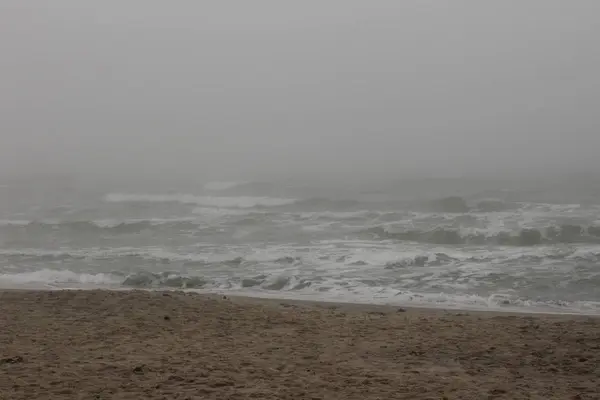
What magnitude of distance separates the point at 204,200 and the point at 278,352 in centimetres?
2575

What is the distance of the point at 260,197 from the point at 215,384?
1087 inches

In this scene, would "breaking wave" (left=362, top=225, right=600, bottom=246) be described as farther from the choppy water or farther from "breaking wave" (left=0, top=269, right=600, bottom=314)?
"breaking wave" (left=0, top=269, right=600, bottom=314)

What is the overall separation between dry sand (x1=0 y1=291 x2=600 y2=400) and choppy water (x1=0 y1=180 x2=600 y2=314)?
7.23 ft

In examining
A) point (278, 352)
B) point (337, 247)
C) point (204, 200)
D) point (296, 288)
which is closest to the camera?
point (278, 352)

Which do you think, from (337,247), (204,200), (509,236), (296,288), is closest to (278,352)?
(296,288)

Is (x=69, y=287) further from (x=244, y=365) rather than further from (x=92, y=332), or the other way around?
(x=244, y=365)

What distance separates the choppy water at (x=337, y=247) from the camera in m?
11.2

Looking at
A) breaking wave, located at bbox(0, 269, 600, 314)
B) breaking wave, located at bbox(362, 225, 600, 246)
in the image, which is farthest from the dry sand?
breaking wave, located at bbox(362, 225, 600, 246)

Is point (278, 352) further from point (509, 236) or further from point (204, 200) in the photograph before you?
point (204, 200)

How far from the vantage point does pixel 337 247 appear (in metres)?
16.1

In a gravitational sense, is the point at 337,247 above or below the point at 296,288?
above

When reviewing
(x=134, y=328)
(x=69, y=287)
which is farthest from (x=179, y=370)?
(x=69, y=287)

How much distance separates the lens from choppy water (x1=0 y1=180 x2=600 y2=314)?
11.2 meters

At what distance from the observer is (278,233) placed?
19.6 metres
